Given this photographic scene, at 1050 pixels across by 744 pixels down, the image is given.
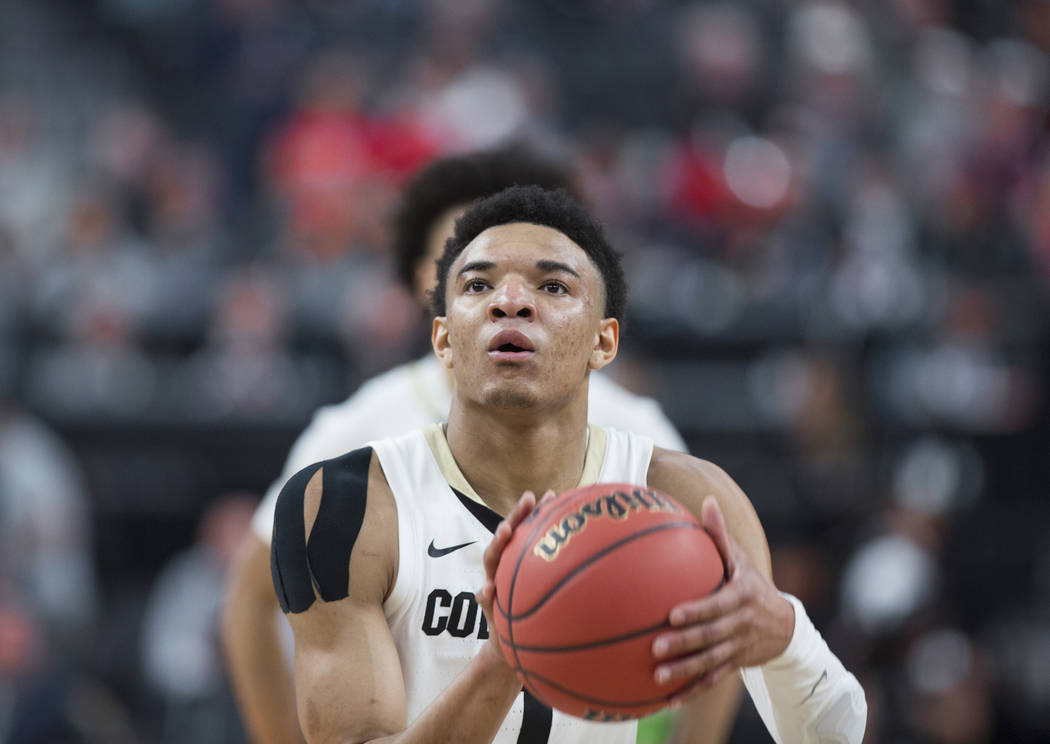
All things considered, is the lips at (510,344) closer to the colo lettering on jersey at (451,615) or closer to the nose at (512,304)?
the nose at (512,304)

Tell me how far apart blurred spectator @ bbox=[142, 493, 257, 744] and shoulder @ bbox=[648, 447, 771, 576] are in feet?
18.2

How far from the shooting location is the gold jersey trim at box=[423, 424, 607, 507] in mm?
3488

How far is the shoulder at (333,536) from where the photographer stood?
3.20m

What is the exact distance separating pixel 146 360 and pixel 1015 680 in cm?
629

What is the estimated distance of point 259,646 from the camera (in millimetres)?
4809

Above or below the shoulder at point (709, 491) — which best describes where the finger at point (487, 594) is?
below

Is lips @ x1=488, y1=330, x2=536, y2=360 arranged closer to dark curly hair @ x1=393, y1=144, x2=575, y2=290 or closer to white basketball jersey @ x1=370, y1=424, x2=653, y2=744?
white basketball jersey @ x1=370, y1=424, x2=653, y2=744

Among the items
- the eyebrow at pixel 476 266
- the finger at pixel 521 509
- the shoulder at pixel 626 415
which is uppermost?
the eyebrow at pixel 476 266

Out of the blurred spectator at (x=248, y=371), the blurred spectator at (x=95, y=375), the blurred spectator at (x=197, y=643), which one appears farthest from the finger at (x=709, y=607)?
the blurred spectator at (x=95, y=375)

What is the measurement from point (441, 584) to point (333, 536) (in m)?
0.30

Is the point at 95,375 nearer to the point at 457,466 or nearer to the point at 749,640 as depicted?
the point at 457,466

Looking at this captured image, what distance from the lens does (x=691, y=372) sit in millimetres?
9484

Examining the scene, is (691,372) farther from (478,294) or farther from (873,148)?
(478,294)

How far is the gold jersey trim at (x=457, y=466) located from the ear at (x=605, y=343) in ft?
0.83
